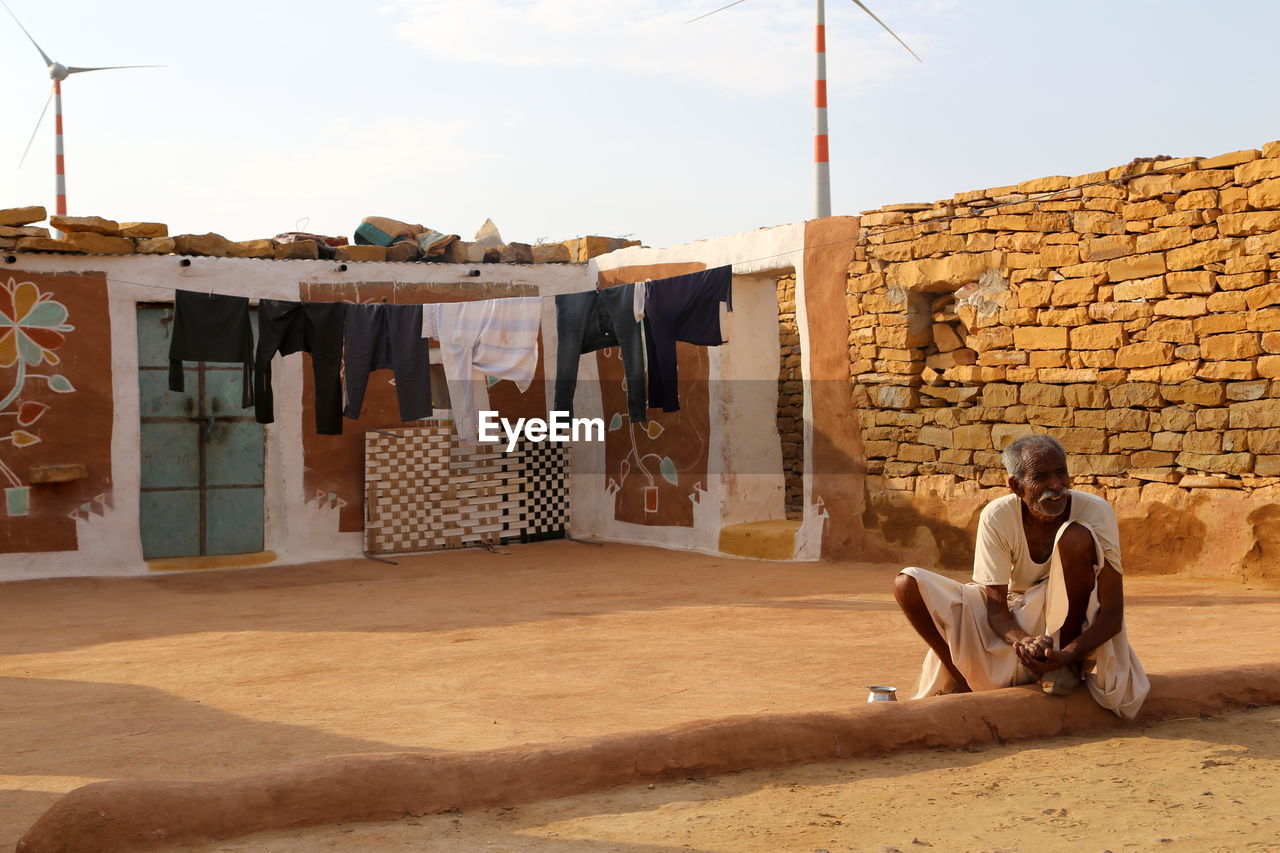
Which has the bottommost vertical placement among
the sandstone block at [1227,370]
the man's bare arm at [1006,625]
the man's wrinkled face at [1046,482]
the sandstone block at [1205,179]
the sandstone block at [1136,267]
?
the man's bare arm at [1006,625]

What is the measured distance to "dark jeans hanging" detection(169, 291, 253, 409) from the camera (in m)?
8.47

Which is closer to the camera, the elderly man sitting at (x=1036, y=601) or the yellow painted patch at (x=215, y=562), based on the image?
the elderly man sitting at (x=1036, y=601)

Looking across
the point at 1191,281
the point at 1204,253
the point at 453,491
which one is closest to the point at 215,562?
the point at 453,491

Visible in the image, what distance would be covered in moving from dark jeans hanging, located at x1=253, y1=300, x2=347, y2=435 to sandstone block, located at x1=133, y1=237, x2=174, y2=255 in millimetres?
1318

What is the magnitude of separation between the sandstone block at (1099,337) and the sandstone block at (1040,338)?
8 centimetres

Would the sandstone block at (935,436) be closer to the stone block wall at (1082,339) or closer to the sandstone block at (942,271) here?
the stone block wall at (1082,339)

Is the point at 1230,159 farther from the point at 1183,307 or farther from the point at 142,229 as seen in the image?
the point at 142,229

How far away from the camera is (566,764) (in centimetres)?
298

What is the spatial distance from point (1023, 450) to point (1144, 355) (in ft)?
12.7

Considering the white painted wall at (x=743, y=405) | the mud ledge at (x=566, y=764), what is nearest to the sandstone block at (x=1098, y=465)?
the white painted wall at (x=743, y=405)

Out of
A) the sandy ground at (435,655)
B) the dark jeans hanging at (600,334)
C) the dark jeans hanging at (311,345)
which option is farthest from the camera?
the dark jeans hanging at (311,345)

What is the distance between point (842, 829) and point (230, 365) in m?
8.35

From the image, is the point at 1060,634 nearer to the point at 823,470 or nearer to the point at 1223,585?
the point at 1223,585

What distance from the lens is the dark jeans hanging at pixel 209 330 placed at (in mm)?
8469
